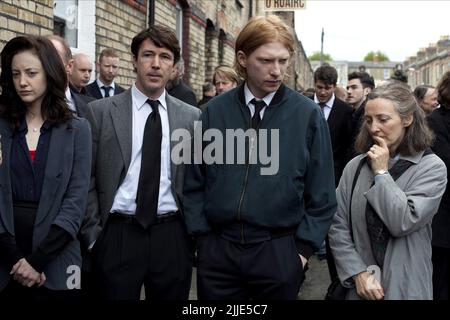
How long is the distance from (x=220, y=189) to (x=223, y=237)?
23 cm

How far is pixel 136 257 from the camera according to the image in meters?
2.88

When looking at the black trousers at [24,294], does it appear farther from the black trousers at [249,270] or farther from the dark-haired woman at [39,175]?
the black trousers at [249,270]

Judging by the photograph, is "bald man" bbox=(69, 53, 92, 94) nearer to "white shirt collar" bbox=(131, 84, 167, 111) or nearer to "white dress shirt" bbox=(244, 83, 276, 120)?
"white shirt collar" bbox=(131, 84, 167, 111)

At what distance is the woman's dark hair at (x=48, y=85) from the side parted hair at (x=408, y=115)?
1.57m

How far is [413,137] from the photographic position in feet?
9.28

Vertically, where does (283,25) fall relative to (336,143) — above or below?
above

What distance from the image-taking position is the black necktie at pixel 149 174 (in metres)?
2.85

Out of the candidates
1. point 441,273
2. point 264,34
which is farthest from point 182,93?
point 264,34

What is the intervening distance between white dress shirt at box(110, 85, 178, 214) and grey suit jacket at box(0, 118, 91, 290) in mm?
216

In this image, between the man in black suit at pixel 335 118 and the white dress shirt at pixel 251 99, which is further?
the man in black suit at pixel 335 118

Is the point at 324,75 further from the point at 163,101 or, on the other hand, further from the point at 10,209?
the point at 10,209

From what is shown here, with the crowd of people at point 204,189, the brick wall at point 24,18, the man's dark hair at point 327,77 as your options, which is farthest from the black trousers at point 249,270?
the man's dark hair at point 327,77
